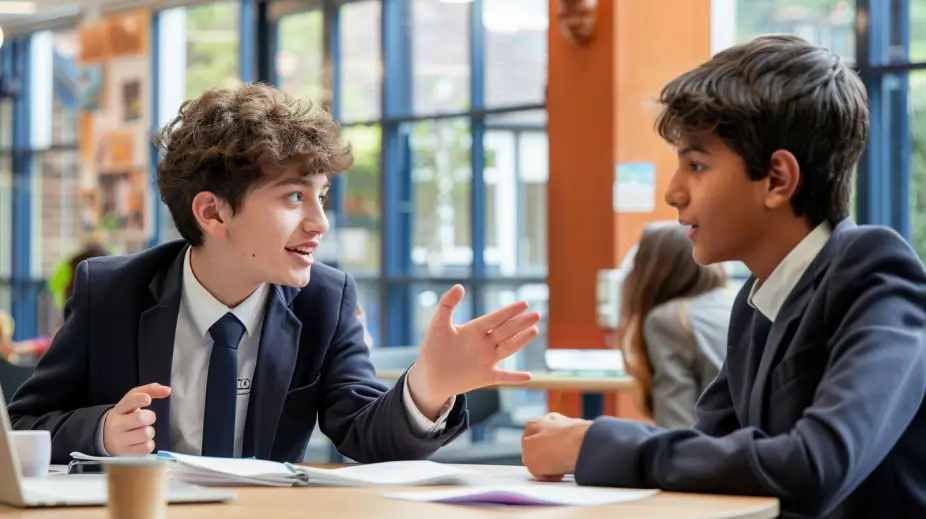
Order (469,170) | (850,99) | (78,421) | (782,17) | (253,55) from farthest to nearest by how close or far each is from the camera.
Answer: (253,55)
(469,170)
(782,17)
(78,421)
(850,99)

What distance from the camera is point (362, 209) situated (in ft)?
32.0

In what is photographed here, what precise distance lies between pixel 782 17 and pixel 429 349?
18.8 feet

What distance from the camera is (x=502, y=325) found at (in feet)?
6.03

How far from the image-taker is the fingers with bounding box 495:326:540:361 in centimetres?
181

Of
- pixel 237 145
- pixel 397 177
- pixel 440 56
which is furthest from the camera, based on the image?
pixel 397 177

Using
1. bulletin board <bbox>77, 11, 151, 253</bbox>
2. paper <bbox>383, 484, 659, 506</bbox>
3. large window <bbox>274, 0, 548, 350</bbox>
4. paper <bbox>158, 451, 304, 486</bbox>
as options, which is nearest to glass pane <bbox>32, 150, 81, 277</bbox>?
bulletin board <bbox>77, 11, 151, 253</bbox>

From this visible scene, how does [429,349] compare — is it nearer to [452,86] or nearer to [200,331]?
[200,331]

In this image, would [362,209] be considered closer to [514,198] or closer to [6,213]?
[514,198]

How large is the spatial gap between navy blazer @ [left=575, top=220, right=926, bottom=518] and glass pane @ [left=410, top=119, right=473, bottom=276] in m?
7.27

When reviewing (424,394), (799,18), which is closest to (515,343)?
(424,394)

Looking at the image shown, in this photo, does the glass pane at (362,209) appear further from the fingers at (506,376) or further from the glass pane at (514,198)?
the fingers at (506,376)

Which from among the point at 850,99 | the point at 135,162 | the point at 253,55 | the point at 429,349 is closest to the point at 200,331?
the point at 429,349

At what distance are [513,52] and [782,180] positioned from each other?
701 cm

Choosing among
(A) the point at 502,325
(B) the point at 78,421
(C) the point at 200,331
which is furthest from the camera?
(C) the point at 200,331
